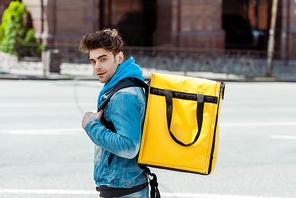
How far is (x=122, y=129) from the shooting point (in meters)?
2.30

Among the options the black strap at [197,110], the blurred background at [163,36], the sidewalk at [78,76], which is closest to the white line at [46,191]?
the black strap at [197,110]

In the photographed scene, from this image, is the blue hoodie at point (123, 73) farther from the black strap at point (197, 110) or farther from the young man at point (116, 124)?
the black strap at point (197, 110)

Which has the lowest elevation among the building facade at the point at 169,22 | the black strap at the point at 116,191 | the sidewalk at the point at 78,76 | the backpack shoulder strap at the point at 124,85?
the sidewalk at the point at 78,76

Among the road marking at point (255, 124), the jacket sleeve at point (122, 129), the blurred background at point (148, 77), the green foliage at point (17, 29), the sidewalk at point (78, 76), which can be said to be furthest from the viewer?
the green foliage at point (17, 29)

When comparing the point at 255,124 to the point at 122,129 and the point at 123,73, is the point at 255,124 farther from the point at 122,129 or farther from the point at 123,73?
the point at 122,129

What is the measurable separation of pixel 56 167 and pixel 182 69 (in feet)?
49.6

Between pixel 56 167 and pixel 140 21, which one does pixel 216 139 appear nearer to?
pixel 56 167

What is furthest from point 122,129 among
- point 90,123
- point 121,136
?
point 90,123

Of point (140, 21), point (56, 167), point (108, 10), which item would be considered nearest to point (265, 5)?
point (140, 21)

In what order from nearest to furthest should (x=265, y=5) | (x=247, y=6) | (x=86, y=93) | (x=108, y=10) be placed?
(x=86, y=93), (x=108, y=10), (x=265, y=5), (x=247, y=6)

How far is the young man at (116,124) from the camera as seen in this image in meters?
2.31

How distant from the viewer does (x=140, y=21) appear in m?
30.7

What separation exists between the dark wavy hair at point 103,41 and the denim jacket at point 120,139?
0.27m

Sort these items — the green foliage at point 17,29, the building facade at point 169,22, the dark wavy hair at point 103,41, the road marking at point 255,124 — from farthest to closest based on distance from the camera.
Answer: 1. the building facade at point 169,22
2. the green foliage at point 17,29
3. the road marking at point 255,124
4. the dark wavy hair at point 103,41
